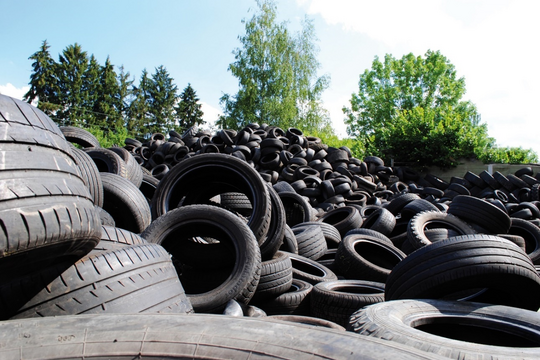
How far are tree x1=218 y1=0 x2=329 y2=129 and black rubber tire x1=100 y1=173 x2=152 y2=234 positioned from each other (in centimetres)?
3008

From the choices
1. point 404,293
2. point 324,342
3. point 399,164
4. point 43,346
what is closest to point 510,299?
point 404,293

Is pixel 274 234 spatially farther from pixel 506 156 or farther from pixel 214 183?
pixel 506 156

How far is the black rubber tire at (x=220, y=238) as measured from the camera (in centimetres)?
347

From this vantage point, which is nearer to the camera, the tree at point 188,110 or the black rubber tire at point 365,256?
the black rubber tire at point 365,256

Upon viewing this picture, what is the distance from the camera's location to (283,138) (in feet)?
51.9

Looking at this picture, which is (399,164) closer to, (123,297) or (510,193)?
(510,193)

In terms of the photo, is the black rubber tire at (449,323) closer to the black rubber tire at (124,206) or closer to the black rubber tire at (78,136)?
the black rubber tire at (124,206)

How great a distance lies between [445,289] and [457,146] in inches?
929

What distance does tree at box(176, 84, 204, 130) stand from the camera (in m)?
56.5

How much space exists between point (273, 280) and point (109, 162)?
3672 mm

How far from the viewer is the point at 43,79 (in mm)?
45344

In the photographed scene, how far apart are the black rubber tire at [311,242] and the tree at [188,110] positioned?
169 feet

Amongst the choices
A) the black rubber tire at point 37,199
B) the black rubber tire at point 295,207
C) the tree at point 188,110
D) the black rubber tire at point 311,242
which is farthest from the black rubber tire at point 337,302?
the tree at point 188,110

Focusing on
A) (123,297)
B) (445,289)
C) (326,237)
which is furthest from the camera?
(326,237)
